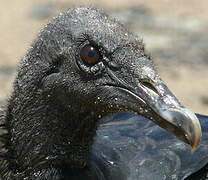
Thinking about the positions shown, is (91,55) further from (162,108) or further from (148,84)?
(162,108)

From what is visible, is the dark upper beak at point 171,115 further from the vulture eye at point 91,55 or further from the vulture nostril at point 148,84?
the vulture eye at point 91,55

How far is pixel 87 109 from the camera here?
495 centimetres

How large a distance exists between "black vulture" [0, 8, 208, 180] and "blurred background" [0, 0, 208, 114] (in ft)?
12.2

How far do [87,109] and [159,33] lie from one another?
602 centimetres

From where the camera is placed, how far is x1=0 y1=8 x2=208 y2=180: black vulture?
184 inches

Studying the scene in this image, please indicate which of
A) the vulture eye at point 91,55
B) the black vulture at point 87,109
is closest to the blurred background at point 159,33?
the black vulture at point 87,109

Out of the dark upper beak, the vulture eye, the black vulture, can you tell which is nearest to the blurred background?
the black vulture

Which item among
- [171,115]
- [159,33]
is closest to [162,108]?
[171,115]

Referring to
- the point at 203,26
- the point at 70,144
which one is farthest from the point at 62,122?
the point at 203,26

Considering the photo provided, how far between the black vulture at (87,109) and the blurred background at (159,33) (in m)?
3.71

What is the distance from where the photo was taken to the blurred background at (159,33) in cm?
973

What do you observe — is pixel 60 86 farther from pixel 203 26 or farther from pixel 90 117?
pixel 203 26

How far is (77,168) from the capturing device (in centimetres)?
527

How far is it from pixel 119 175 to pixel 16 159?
68 centimetres
